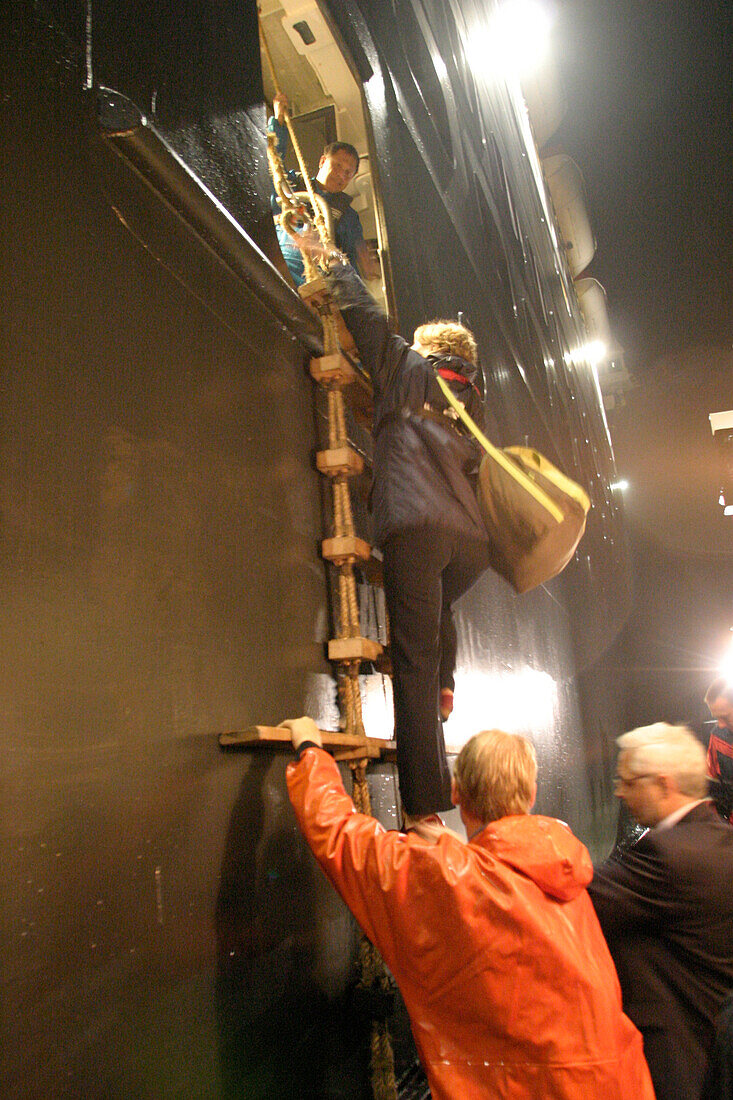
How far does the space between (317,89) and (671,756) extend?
5.04 metres

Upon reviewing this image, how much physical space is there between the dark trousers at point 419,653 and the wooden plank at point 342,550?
19cm

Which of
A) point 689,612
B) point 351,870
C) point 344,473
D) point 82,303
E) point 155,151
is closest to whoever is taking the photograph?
point 351,870

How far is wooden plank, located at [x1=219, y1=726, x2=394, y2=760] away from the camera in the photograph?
76.4 inches

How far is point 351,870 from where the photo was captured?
1682 mm

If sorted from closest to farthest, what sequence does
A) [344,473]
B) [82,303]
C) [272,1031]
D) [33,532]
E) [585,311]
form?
[33,532] < [82,303] < [272,1031] < [344,473] < [585,311]

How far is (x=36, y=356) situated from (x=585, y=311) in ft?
65.0

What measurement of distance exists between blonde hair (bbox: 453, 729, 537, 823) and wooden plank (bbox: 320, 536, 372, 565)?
0.97 metres

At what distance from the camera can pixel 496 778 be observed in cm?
184

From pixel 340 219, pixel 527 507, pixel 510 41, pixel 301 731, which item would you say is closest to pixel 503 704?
pixel 527 507

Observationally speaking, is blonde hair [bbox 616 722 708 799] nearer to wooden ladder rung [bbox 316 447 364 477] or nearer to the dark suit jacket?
the dark suit jacket

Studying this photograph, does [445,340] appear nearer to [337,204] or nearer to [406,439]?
[406,439]

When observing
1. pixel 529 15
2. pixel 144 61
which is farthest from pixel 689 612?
pixel 144 61

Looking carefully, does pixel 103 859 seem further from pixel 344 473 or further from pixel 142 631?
pixel 344 473

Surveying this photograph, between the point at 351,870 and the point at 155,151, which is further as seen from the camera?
the point at 155,151
